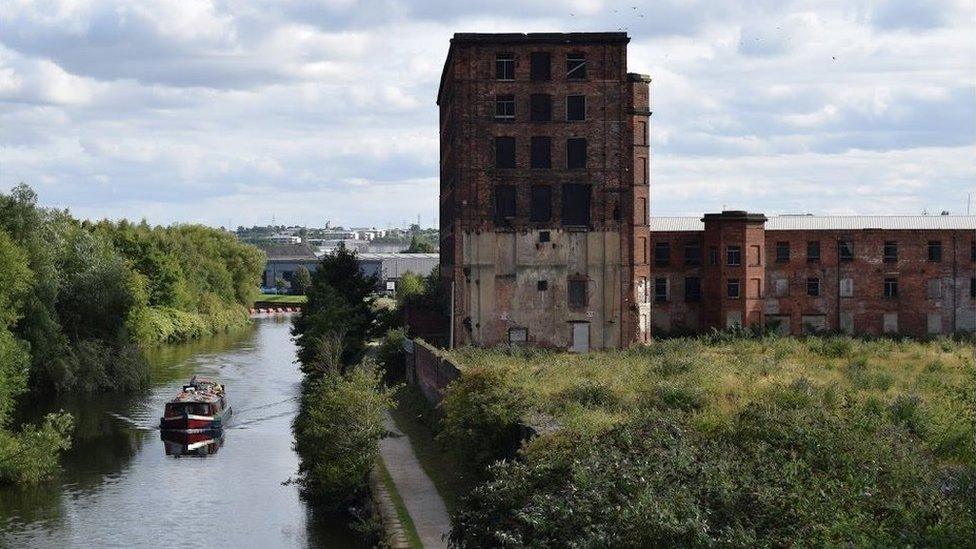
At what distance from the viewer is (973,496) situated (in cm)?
1753

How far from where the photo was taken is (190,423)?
51.7 meters

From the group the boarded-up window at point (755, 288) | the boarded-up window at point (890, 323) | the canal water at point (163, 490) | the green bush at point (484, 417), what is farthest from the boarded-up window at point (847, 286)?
the green bush at point (484, 417)

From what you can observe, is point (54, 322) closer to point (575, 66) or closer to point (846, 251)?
point (575, 66)

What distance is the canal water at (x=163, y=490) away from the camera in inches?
1353

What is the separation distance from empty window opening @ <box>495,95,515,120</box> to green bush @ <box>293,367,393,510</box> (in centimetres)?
2632

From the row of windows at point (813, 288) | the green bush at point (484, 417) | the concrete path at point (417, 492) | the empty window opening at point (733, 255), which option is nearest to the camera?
the concrete path at point (417, 492)

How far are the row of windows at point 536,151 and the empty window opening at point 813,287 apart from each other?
21.0m

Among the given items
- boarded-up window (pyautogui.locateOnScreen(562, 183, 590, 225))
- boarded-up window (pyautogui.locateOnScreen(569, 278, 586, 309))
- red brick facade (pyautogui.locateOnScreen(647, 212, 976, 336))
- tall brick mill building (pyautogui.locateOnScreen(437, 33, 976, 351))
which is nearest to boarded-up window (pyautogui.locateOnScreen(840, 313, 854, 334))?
red brick facade (pyautogui.locateOnScreen(647, 212, 976, 336))

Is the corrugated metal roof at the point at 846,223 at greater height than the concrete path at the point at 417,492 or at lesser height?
greater

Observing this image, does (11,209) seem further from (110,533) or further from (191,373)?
(110,533)

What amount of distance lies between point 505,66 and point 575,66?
130 inches

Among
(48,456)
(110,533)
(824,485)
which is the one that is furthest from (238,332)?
(824,485)

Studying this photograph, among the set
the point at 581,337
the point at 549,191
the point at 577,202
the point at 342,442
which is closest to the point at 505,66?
the point at 549,191

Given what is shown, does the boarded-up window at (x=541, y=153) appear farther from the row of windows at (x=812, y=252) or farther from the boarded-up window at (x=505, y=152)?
the row of windows at (x=812, y=252)
